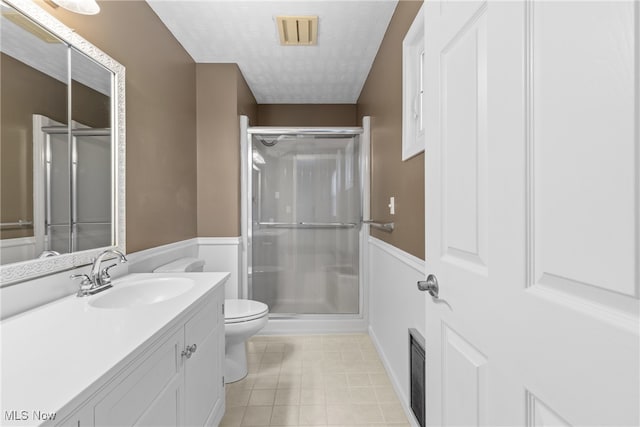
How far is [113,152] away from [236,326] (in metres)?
1.21

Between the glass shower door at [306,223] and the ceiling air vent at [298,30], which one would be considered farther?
the glass shower door at [306,223]

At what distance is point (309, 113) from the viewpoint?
12.5 ft

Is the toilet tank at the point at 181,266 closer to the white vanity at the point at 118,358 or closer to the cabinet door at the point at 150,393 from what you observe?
the white vanity at the point at 118,358

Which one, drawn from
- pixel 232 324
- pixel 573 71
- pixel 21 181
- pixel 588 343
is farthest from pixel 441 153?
pixel 232 324

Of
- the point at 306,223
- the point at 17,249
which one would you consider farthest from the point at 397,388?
the point at 17,249

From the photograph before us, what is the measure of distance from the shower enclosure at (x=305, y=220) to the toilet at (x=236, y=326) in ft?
2.39

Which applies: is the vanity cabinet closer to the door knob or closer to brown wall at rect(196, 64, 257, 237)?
the door knob

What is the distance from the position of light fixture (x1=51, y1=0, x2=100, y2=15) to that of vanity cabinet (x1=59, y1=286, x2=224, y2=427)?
4.29ft

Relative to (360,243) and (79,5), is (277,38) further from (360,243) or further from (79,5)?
(360,243)

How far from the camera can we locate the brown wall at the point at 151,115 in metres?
1.63

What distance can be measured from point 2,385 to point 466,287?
1.01 metres

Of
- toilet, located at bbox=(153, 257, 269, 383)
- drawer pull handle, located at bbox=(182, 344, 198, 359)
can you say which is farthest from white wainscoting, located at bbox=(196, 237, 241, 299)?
drawer pull handle, located at bbox=(182, 344, 198, 359)

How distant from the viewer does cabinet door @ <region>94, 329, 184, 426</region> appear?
0.73 metres

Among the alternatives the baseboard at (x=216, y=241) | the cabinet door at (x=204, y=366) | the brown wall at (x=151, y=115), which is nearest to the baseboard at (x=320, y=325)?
the baseboard at (x=216, y=241)
